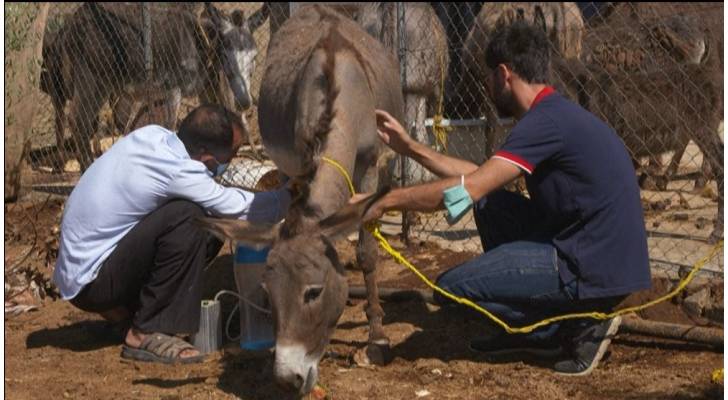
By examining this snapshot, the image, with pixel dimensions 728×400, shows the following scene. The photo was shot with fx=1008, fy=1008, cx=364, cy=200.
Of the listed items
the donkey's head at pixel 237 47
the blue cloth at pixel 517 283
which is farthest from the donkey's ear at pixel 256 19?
the blue cloth at pixel 517 283

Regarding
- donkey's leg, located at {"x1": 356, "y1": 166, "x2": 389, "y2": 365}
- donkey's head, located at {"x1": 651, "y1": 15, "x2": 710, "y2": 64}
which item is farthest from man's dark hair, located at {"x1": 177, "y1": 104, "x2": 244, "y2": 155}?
donkey's head, located at {"x1": 651, "y1": 15, "x2": 710, "y2": 64}

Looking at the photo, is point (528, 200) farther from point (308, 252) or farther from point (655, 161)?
point (655, 161)

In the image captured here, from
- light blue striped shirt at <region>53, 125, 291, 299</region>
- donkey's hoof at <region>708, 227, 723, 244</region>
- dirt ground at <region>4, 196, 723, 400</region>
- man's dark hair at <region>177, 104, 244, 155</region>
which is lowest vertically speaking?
donkey's hoof at <region>708, 227, 723, 244</region>

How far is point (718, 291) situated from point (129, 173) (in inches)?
127

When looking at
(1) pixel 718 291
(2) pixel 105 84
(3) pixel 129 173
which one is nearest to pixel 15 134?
(2) pixel 105 84

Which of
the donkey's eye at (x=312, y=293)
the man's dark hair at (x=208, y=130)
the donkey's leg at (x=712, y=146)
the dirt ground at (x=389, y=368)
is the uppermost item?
the man's dark hair at (x=208, y=130)

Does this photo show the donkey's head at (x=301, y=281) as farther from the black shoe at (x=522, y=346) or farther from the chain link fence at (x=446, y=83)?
Result: the chain link fence at (x=446, y=83)

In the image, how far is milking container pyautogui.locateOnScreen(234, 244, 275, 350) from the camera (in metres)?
5.29

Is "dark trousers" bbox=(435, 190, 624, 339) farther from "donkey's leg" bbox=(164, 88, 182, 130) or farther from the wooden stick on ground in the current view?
"donkey's leg" bbox=(164, 88, 182, 130)

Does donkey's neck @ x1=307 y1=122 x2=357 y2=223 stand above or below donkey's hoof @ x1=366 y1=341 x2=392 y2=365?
above

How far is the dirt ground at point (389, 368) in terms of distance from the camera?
4.52 metres

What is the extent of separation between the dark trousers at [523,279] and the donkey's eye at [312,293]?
2.87 ft

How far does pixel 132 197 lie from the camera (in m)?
5.20

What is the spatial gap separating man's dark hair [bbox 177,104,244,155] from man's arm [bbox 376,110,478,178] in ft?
2.69
